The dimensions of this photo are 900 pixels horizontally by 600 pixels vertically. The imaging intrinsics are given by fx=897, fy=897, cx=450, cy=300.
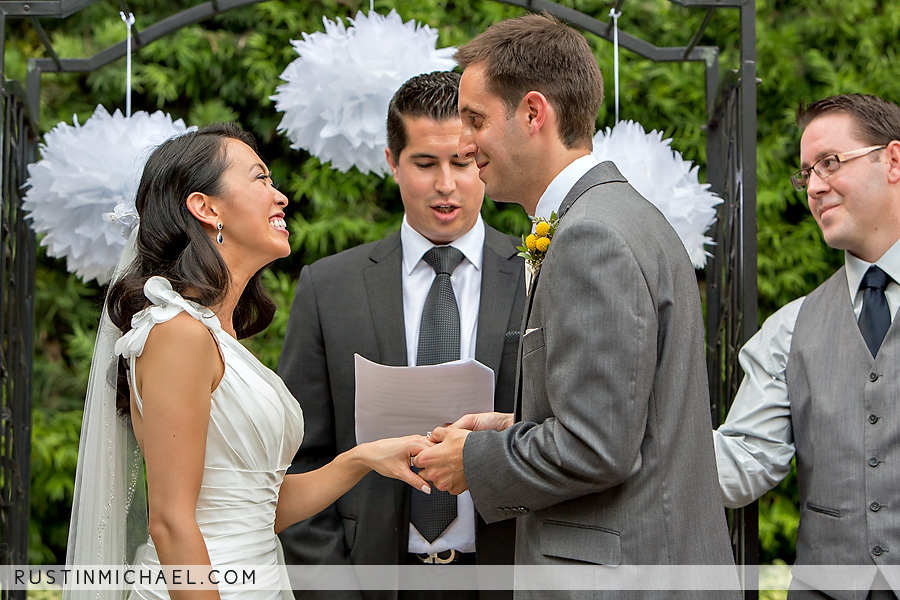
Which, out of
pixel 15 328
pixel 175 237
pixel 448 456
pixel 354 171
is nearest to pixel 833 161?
pixel 448 456

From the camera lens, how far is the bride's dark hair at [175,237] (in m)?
2.22

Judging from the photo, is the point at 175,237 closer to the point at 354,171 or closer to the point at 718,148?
the point at 718,148

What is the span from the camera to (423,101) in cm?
295

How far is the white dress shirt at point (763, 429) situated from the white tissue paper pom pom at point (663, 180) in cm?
45

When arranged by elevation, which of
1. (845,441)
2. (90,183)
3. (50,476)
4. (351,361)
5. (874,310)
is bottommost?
(50,476)

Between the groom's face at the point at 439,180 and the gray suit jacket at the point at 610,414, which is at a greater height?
the groom's face at the point at 439,180

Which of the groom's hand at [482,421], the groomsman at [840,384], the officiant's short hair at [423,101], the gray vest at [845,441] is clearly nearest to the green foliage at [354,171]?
the officiant's short hair at [423,101]

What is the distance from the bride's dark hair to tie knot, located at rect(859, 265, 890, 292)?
6.13 feet

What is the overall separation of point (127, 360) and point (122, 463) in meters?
0.31

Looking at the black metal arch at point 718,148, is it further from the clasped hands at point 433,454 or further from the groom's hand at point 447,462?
→ the groom's hand at point 447,462

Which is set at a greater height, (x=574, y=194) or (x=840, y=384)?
(x=574, y=194)

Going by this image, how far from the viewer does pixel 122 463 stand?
2344mm

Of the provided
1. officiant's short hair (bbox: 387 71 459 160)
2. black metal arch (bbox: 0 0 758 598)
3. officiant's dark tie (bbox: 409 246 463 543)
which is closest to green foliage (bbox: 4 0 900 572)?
black metal arch (bbox: 0 0 758 598)

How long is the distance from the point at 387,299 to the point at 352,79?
76cm
